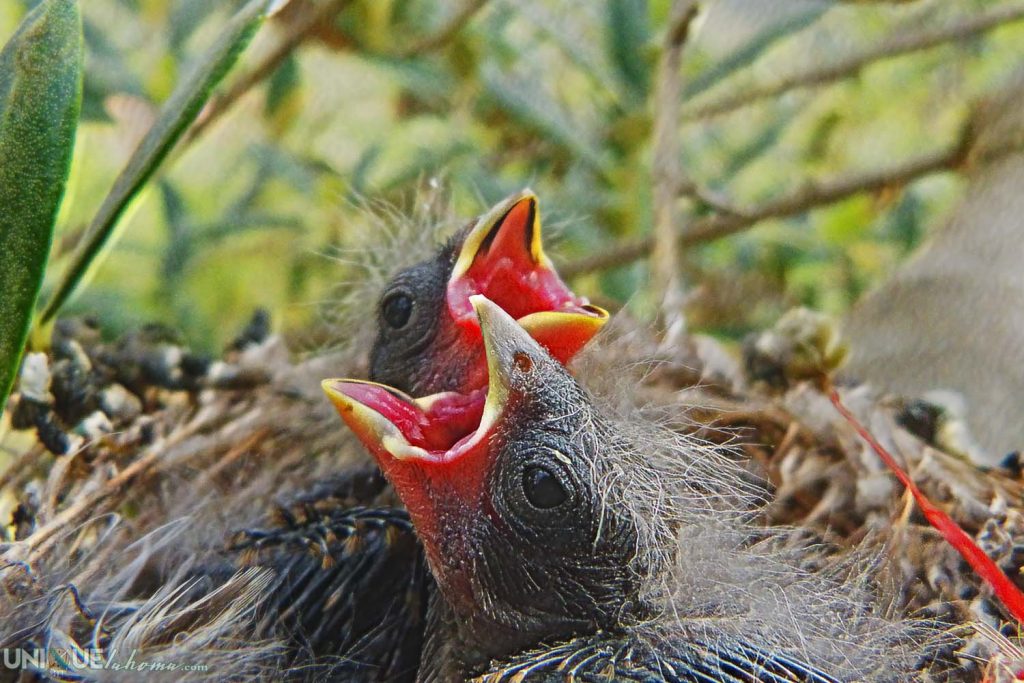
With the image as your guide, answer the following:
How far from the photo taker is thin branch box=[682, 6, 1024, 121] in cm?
113

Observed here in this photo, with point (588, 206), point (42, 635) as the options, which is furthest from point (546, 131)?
point (42, 635)

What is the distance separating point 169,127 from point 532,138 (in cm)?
88

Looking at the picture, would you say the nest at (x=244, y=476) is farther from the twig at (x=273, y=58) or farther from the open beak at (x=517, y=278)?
the twig at (x=273, y=58)

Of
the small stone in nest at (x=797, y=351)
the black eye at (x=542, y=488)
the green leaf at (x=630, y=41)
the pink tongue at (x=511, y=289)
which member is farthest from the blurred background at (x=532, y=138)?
the black eye at (x=542, y=488)

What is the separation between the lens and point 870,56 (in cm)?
115

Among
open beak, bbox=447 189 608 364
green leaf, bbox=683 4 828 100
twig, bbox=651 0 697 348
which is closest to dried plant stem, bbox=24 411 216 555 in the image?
open beak, bbox=447 189 608 364

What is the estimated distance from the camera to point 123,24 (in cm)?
134

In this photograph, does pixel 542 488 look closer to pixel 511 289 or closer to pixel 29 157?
pixel 511 289

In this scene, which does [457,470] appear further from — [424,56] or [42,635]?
[424,56]

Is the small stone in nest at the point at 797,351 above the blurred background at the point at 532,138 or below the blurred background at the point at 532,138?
below

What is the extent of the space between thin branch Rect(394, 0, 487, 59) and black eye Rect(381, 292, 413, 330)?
53 cm

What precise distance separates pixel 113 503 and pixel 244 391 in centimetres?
18

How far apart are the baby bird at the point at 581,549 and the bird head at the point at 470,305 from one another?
0.04 metres

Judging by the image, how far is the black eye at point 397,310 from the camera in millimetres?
652
